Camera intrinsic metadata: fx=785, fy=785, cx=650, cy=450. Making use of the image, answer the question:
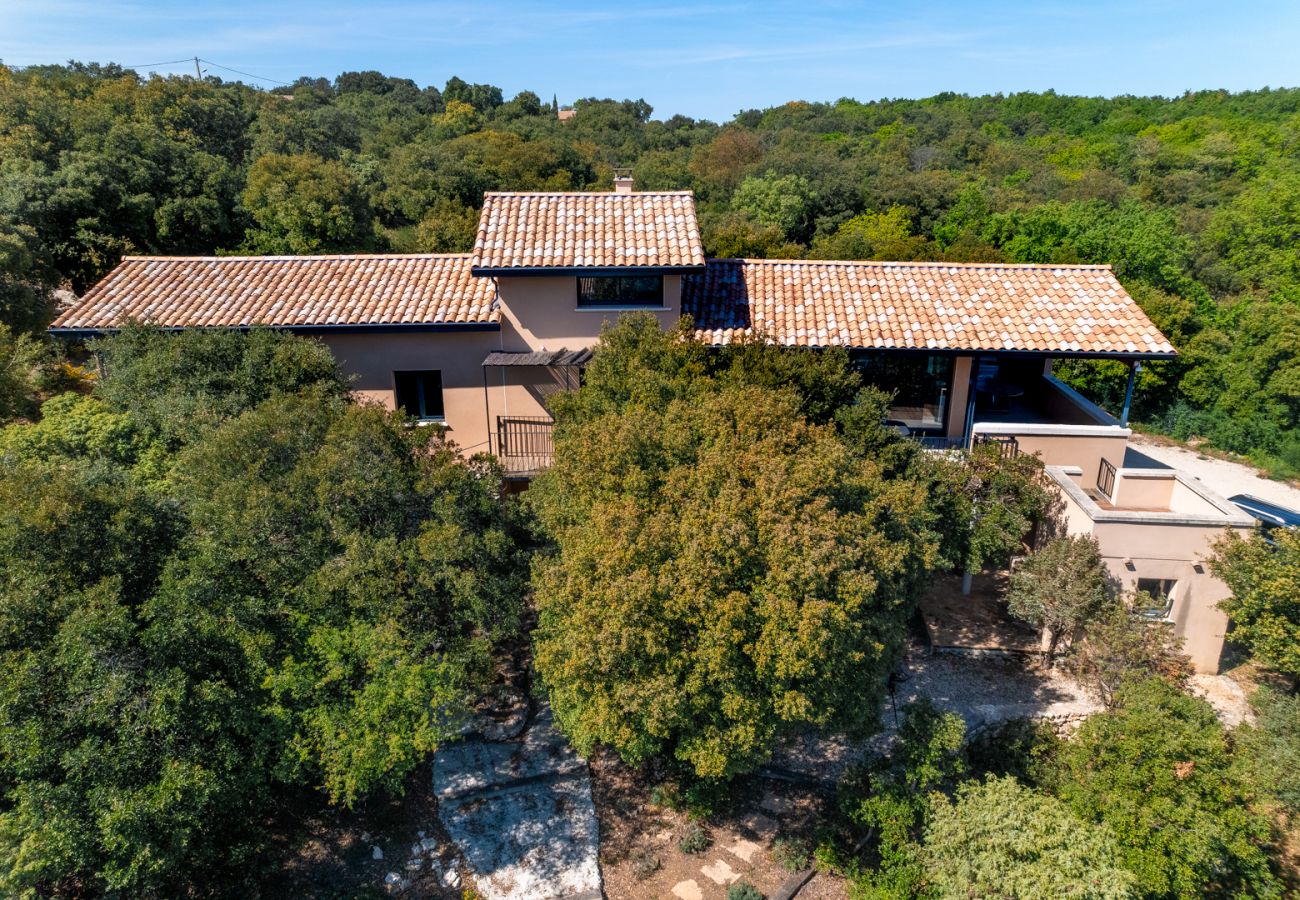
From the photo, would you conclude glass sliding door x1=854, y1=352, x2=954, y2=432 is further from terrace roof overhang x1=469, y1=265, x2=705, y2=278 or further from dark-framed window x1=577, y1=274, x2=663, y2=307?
dark-framed window x1=577, y1=274, x2=663, y2=307

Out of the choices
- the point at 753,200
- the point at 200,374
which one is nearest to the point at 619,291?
the point at 200,374

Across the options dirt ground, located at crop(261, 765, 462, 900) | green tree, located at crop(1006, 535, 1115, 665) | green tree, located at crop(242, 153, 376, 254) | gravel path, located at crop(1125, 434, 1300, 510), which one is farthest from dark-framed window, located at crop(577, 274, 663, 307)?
gravel path, located at crop(1125, 434, 1300, 510)

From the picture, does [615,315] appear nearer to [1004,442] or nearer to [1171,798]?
[1004,442]

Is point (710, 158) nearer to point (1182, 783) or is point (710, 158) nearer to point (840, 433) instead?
point (840, 433)

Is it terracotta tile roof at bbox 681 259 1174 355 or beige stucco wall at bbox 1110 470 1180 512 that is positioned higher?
terracotta tile roof at bbox 681 259 1174 355

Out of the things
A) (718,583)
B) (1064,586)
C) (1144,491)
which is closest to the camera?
(718,583)
